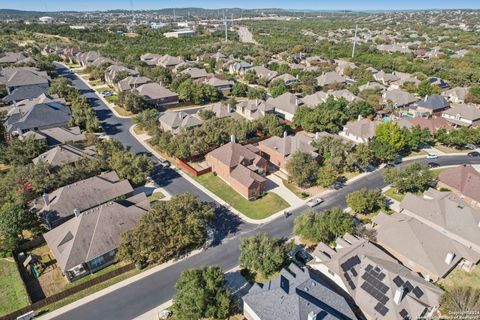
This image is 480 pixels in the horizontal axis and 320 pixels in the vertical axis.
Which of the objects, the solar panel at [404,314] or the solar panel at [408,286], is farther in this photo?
the solar panel at [408,286]

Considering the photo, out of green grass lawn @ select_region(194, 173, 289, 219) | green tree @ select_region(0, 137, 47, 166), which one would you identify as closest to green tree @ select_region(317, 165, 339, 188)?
green grass lawn @ select_region(194, 173, 289, 219)

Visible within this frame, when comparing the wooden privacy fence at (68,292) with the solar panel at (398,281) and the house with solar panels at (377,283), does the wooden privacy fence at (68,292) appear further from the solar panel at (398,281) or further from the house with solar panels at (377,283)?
the solar panel at (398,281)

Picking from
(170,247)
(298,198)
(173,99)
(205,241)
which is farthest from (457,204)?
(173,99)

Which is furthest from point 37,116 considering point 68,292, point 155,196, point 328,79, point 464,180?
point 328,79

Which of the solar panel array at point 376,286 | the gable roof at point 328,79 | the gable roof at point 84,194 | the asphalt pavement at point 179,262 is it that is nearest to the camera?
the solar panel array at point 376,286

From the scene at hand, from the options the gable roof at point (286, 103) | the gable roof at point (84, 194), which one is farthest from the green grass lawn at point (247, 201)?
the gable roof at point (286, 103)

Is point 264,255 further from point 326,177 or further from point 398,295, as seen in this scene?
point 326,177
